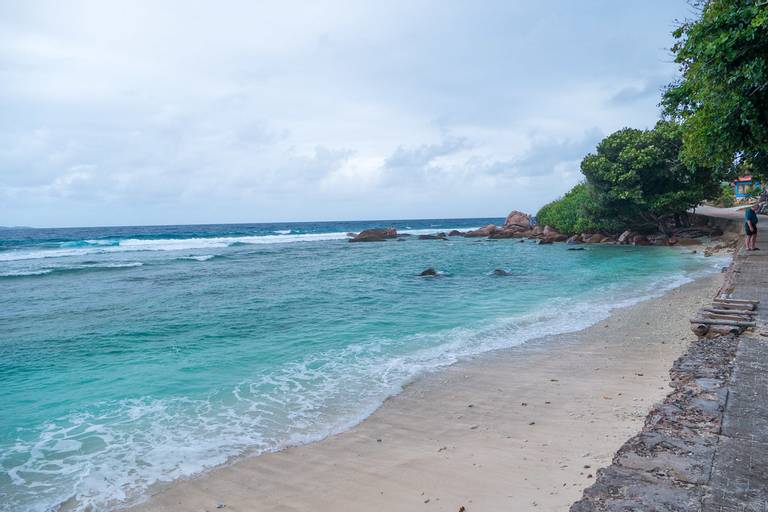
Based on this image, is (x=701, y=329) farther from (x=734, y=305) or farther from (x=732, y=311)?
(x=734, y=305)

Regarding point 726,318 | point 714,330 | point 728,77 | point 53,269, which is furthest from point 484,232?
point 714,330

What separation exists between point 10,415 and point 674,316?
14008 mm

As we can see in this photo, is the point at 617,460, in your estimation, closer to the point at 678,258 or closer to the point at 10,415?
the point at 10,415

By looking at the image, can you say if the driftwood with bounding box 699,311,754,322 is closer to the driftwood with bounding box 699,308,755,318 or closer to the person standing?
the driftwood with bounding box 699,308,755,318

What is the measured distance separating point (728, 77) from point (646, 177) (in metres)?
23.8

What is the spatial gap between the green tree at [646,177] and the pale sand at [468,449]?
2486cm

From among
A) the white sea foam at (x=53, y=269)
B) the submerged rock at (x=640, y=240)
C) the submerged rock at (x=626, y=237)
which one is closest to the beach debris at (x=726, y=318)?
the submerged rock at (x=640, y=240)

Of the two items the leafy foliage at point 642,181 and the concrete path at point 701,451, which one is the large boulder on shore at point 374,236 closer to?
the leafy foliage at point 642,181

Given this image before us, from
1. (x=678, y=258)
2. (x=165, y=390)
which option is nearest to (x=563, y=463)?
(x=165, y=390)

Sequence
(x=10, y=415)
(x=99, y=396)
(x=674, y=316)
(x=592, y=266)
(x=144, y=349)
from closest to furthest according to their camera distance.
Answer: (x=10, y=415), (x=99, y=396), (x=144, y=349), (x=674, y=316), (x=592, y=266)

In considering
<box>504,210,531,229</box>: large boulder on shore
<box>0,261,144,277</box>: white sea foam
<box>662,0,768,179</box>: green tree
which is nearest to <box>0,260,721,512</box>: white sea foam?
<box>662,0,768,179</box>: green tree

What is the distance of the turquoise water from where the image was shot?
20.2 ft

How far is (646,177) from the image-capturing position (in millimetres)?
30906

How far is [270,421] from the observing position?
273 inches
